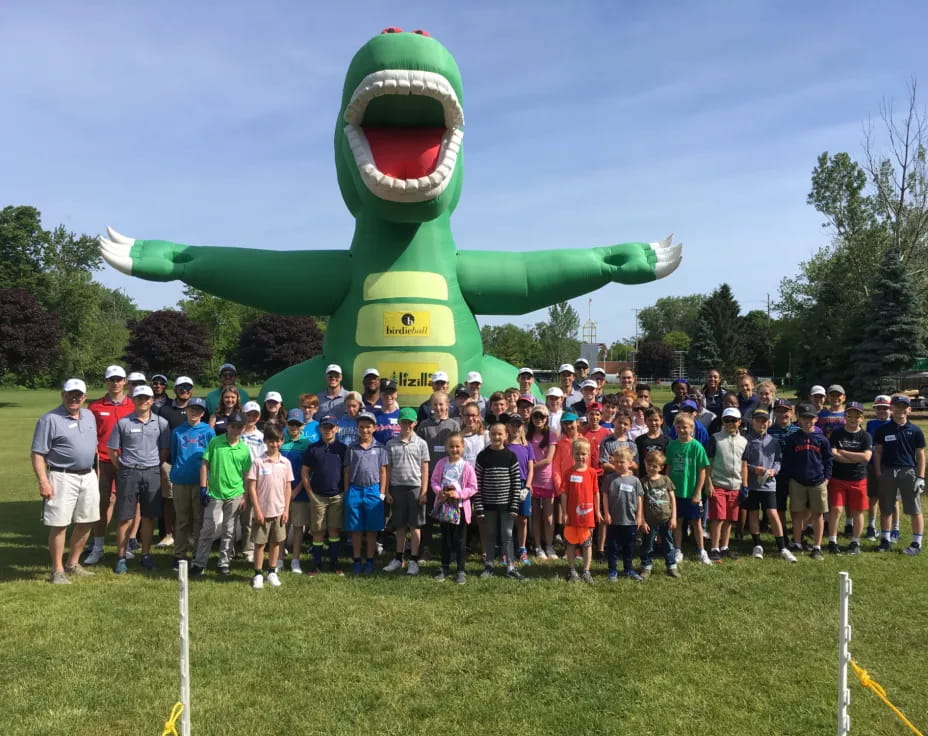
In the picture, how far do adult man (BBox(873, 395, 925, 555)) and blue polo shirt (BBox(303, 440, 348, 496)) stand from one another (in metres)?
4.64

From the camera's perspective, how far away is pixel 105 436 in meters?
5.38

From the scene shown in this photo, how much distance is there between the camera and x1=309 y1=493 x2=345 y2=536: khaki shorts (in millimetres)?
5051

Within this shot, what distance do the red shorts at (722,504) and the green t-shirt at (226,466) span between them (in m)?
3.66

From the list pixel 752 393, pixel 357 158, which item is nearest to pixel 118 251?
pixel 357 158

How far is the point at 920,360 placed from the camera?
22.0 metres

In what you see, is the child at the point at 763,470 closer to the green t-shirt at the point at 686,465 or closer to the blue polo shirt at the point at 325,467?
the green t-shirt at the point at 686,465

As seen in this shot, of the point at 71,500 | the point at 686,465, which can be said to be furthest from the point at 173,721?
the point at 686,465

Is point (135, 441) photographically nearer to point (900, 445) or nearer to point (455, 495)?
point (455, 495)

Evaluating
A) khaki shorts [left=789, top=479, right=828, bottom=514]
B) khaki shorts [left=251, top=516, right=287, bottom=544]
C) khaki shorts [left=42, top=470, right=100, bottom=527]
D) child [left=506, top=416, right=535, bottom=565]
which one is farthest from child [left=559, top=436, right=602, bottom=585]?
khaki shorts [left=42, top=470, right=100, bottom=527]

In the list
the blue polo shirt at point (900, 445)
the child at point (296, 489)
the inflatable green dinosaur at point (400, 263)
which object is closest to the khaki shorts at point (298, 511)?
the child at point (296, 489)

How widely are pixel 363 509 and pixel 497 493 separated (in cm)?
102

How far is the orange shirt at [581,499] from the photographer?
4.82 m

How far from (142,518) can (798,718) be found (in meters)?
4.63

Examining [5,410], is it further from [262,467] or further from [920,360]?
[920,360]
